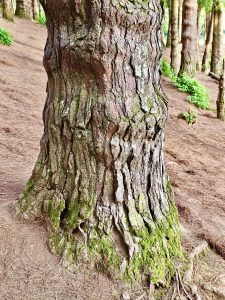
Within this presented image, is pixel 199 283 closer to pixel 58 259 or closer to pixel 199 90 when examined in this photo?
pixel 58 259

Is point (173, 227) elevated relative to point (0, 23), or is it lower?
lower

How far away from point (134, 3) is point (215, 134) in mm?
6605

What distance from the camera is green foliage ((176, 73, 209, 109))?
11266mm

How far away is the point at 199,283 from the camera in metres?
3.14

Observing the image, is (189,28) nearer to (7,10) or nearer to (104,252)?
(7,10)

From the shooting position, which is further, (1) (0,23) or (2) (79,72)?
(1) (0,23)

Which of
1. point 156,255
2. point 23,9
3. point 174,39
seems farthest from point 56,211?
point 23,9

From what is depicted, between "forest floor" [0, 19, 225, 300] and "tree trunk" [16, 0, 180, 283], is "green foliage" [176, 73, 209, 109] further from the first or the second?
"tree trunk" [16, 0, 180, 283]

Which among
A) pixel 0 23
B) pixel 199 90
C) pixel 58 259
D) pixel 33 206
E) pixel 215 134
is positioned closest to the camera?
pixel 58 259

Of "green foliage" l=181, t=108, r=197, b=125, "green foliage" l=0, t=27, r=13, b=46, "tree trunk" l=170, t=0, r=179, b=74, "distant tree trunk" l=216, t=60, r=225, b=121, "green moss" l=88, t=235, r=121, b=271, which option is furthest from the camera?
"tree trunk" l=170, t=0, r=179, b=74

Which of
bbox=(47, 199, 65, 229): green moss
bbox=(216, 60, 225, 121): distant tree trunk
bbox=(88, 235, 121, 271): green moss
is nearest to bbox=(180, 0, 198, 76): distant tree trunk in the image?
bbox=(216, 60, 225, 121): distant tree trunk

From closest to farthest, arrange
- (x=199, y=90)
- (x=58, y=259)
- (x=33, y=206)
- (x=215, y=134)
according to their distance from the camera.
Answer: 1. (x=58, y=259)
2. (x=33, y=206)
3. (x=215, y=134)
4. (x=199, y=90)

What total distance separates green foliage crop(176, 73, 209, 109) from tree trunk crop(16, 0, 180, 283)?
846 centimetres

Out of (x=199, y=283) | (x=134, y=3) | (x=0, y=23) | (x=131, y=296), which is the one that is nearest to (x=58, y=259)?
(x=131, y=296)
